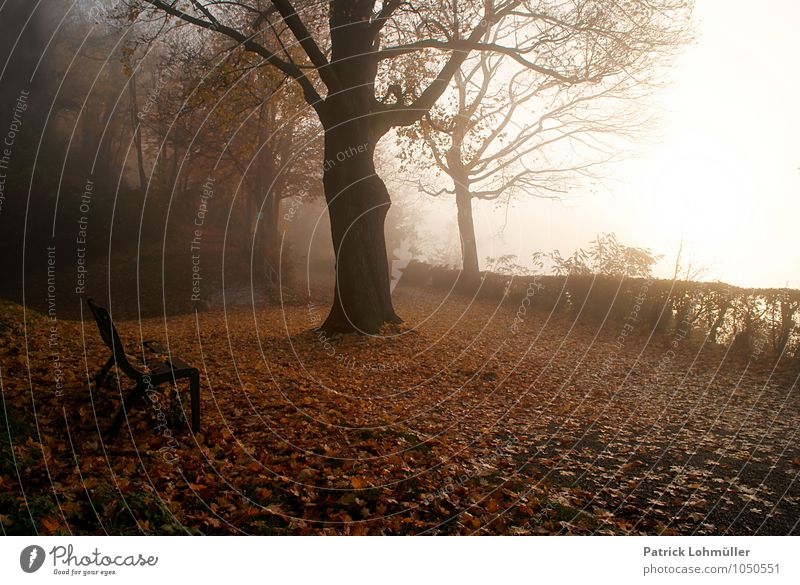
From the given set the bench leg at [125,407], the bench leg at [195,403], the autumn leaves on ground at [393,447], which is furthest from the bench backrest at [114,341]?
the autumn leaves on ground at [393,447]

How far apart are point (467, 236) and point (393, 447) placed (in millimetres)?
20192

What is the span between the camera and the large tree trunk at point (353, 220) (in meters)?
11.0

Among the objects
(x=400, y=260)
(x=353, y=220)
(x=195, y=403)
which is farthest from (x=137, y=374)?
(x=400, y=260)

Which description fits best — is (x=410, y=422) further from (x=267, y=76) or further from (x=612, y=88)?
(x=612, y=88)

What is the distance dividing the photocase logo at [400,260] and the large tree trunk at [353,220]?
20931mm

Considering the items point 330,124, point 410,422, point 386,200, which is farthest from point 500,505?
point 330,124

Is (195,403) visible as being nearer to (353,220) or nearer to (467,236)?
(353,220)

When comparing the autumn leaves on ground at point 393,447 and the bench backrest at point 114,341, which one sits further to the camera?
the bench backrest at point 114,341

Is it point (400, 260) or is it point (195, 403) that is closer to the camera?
point (195, 403)

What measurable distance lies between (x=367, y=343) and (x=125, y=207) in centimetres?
2443

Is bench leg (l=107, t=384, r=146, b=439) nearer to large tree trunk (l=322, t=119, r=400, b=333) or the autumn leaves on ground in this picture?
the autumn leaves on ground

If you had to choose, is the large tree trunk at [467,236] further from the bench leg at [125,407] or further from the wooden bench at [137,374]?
the bench leg at [125,407]
